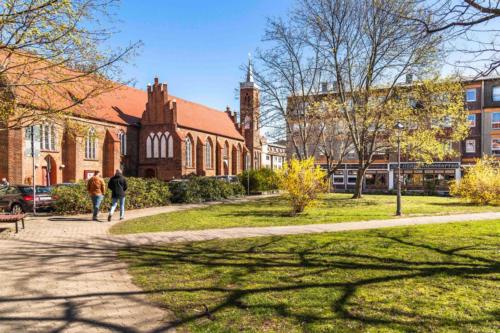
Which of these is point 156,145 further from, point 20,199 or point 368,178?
point 20,199

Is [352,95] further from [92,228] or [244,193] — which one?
[92,228]

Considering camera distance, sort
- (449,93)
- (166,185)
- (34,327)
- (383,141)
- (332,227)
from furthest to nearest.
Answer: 1. (383,141)
2. (449,93)
3. (166,185)
4. (332,227)
5. (34,327)

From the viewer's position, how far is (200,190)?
23828 millimetres

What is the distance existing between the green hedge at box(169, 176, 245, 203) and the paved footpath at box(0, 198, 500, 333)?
11293 millimetres

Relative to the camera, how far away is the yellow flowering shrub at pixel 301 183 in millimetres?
15133

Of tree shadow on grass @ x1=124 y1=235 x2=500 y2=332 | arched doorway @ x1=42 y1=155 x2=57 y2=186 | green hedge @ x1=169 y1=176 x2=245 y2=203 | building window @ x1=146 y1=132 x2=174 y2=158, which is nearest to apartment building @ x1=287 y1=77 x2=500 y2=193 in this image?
building window @ x1=146 y1=132 x2=174 y2=158

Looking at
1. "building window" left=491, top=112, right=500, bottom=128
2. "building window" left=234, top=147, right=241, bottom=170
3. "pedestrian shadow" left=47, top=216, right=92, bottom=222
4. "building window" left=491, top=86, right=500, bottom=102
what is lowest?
"pedestrian shadow" left=47, top=216, right=92, bottom=222

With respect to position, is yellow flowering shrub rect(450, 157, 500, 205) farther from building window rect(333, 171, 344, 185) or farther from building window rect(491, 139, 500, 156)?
building window rect(333, 171, 344, 185)

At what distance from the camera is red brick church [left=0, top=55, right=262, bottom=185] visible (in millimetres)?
29656

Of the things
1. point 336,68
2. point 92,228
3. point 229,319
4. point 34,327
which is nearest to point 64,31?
point 92,228

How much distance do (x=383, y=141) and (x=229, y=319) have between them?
23.6 m

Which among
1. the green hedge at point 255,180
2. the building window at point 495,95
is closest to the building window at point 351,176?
the building window at point 495,95

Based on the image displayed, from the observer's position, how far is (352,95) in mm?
23781

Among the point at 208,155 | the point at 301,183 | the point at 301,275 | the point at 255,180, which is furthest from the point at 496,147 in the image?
the point at 301,275
